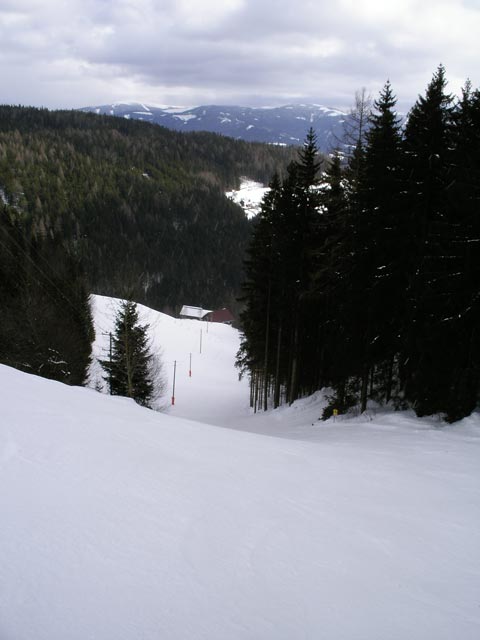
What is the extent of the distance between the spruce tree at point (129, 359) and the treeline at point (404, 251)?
28.7 ft

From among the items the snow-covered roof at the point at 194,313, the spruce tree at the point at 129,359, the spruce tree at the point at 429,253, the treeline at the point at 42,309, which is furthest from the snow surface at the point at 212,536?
the snow-covered roof at the point at 194,313

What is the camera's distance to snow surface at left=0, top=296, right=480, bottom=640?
323 cm

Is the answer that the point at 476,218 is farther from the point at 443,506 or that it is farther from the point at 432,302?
the point at 443,506

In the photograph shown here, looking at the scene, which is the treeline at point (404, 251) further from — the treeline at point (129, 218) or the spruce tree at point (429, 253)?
the treeline at point (129, 218)

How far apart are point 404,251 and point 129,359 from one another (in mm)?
14649

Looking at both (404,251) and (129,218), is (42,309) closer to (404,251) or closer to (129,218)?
(404,251)

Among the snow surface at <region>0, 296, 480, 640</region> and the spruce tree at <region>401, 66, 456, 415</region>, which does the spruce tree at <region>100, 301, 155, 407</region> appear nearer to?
the snow surface at <region>0, 296, 480, 640</region>

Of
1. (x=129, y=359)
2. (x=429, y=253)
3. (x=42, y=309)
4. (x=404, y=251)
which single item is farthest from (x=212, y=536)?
(x=42, y=309)

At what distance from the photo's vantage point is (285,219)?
19797 millimetres

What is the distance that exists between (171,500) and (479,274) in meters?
10.5

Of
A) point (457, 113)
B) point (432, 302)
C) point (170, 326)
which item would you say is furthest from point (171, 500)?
point (170, 326)

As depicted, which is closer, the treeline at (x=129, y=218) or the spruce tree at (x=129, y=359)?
the spruce tree at (x=129, y=359)

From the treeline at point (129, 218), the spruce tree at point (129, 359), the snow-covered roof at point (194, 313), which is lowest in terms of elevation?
the spruce tree at point (129, 359)

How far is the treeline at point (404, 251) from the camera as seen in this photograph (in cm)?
1177
